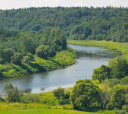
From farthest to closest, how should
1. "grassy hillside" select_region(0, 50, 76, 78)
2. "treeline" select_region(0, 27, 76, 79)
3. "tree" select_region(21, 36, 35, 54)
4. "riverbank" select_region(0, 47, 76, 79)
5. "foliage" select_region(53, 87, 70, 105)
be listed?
1. "tree" select_region(21, 36, 35, 54)
2. "treeline" select_region(0, 27, 76, 79)
3. "grassy hillside" select_region(0, 50, 76, 78)
4. "riverbank" select_region(0, 47, 76, 79)
5. "foliage" select_region(53, 87, 70, 105)

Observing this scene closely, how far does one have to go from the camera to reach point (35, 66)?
273 ft

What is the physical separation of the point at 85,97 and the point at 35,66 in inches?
1570

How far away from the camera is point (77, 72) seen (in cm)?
7781

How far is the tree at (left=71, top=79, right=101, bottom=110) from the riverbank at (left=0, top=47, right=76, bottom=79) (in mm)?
30712

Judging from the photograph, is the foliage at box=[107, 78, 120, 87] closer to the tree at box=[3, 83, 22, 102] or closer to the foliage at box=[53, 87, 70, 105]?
the foliage at box=[53, 87, 70, 105]

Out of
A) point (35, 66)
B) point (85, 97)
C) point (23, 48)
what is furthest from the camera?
point (23, 48)

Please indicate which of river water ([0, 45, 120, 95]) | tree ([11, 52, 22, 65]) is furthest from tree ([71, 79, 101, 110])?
tree ([11, 52, 22, 65])

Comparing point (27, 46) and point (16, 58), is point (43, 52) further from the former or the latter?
point (16, 58)

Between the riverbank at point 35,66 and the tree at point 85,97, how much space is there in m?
30.7

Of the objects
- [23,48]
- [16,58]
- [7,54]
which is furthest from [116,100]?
[23,48]

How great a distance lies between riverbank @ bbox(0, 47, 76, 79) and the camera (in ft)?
A: 244

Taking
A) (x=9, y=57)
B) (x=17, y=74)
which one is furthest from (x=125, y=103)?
(x=9, y=57)

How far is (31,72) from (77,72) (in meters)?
13.8

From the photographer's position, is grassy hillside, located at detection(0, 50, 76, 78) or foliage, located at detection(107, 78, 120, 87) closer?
foliage, located at detection(107, 78, 120, 87)
